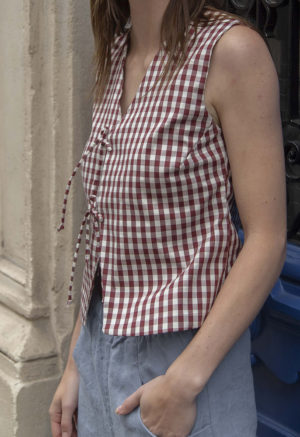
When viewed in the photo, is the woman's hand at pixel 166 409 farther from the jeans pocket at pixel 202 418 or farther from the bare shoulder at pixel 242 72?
the bare shoulder at pixel 242 72

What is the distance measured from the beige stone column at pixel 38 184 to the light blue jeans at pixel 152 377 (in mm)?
693

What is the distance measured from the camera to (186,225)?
1.50 m

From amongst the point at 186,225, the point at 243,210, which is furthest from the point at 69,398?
the point at 243,210

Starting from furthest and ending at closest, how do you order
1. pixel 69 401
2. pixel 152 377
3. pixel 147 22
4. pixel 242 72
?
pixel 69 401 < pixel 147 22 < pixel 152 377 < pixel 242 72

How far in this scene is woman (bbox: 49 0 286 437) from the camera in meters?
1.42

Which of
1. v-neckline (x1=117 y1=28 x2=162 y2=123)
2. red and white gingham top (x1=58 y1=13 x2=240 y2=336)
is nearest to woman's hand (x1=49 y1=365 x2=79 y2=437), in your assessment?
red and white gingham top (x1=58 y1=13 x2=240 y2=336)

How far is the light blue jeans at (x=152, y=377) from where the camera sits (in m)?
1.48

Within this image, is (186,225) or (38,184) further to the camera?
(38,184)

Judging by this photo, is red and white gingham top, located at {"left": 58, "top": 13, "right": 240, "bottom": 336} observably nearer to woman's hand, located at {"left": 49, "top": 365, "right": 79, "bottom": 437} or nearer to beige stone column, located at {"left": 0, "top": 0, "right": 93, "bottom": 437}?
woman's hand, located at {"left": 49, "top": 365, "right": 79, "bottom": 437}

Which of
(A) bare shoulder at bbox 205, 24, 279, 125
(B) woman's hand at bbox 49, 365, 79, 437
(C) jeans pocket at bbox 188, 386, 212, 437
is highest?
(A) bare shoulder at bbox 205, 24, 279, 125

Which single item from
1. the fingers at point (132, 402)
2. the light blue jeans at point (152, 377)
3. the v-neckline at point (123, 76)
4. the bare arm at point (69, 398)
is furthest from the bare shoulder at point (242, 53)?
the bare arm at point (69, 398)

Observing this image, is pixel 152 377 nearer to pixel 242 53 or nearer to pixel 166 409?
pixel 166 409

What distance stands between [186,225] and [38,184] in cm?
93

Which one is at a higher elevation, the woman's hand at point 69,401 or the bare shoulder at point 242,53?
the bare shoulder at point 242,53
